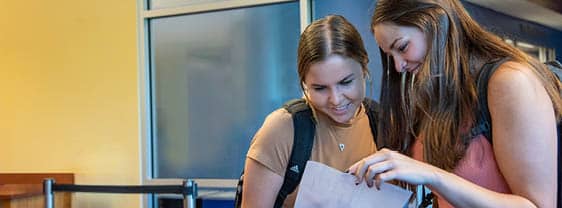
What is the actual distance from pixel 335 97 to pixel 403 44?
0.33 m

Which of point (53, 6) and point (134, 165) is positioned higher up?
point (53, 6)

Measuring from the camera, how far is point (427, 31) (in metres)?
0.81

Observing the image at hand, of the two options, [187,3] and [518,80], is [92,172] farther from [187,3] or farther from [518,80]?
[518,80]

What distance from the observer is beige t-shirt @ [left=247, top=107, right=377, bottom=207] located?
45.0 inches

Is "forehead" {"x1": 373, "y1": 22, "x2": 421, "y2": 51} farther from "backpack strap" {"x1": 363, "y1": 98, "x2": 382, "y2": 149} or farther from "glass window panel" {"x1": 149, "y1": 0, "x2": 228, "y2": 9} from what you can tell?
"glass window panel" {"x1": 149, "y1": 0, "x2": 228, "y2": 9}

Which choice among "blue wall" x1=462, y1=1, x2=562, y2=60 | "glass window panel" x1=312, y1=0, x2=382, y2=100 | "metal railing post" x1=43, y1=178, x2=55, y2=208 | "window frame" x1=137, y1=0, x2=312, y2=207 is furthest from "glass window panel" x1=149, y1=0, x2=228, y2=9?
"blue wall" x1=462, y1=1, x2=562, y2=60

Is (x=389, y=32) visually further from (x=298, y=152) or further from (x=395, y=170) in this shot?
(x=298, y=152)

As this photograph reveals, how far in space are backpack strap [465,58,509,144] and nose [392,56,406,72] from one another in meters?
0.12

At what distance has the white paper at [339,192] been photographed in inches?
35.1

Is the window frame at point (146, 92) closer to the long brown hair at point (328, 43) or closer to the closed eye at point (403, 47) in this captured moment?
the long brown hair at point (328, 43)

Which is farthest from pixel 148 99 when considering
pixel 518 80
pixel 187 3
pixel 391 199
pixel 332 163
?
pixel 518 80

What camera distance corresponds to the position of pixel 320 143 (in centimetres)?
116

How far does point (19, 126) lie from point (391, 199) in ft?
9.40

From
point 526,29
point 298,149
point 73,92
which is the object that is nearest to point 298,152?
point 298,149
